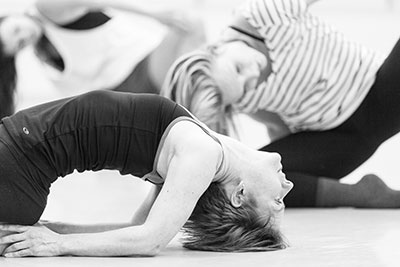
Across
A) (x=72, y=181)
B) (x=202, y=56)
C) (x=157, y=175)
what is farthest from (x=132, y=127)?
(x=72, y=181)

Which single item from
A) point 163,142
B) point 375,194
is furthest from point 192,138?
point 375,194

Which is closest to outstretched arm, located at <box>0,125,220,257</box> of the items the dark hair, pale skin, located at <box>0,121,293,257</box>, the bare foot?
pale skin, located at <box>0,121,293,257</box>

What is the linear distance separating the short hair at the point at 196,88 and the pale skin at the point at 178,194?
36.0 inches

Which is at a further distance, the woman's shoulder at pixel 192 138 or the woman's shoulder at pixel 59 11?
the woman's shoulder at pixel 59 11

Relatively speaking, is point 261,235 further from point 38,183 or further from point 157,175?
point 38,183

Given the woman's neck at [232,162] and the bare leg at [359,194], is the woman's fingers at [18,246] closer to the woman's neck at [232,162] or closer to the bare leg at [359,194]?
the woman's neck at [232,162]

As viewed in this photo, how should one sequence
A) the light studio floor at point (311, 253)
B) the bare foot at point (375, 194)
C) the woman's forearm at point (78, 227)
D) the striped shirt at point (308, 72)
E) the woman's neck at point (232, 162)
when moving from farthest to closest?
the striped shirt at point (308, 72) < the bare foot at point (375, 194) < the woman's forearm at point (78, 227) < the woman's neck at point (232, 162) < the light studio floor at point (311, 253)

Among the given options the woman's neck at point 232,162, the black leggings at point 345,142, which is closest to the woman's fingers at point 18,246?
the woman's neck at point 232,162

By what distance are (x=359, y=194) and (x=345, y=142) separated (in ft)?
0.59

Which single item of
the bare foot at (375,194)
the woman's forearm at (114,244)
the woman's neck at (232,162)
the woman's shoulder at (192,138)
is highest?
the woman's shoulder at (192,138)

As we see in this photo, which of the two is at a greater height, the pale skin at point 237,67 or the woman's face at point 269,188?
the woman's face at point 269,188

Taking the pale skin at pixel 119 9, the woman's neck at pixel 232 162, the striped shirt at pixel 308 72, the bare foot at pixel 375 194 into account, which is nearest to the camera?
the woman's neck at pixel 232 162

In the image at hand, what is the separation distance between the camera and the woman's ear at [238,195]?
1.92 m

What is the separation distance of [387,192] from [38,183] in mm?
1272
